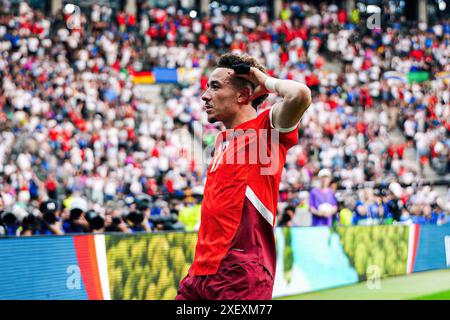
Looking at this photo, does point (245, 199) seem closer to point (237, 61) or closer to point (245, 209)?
point (245, 209)

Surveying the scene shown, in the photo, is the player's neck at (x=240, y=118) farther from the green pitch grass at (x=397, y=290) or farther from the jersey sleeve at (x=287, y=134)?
the green pitch grass at (x=397, y=290)

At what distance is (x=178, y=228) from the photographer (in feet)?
44.3

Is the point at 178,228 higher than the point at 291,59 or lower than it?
lower

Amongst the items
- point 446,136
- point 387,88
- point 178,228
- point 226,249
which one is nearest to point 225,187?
point 226,249

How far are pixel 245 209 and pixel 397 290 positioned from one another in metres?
9.86

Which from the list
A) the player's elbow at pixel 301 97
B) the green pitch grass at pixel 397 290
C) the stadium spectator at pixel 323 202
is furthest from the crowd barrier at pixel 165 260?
the player's elbow at pixel 301 97

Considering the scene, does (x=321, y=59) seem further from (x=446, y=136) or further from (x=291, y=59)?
(x=446, y=136)

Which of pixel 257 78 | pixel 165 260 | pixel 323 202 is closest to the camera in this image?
pixel 257 78

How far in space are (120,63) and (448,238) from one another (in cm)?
1254

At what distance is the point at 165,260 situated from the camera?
1125 cm

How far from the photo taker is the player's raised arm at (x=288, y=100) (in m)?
4.57

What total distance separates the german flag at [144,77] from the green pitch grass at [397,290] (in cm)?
1259

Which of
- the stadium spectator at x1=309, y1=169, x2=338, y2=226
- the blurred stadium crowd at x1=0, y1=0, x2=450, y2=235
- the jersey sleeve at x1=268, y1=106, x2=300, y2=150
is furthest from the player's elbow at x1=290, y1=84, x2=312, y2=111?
the stadium spectator at x1=309, y1=169, x2=338, y2=226

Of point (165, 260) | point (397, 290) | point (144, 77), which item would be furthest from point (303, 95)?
point (144, 77)
